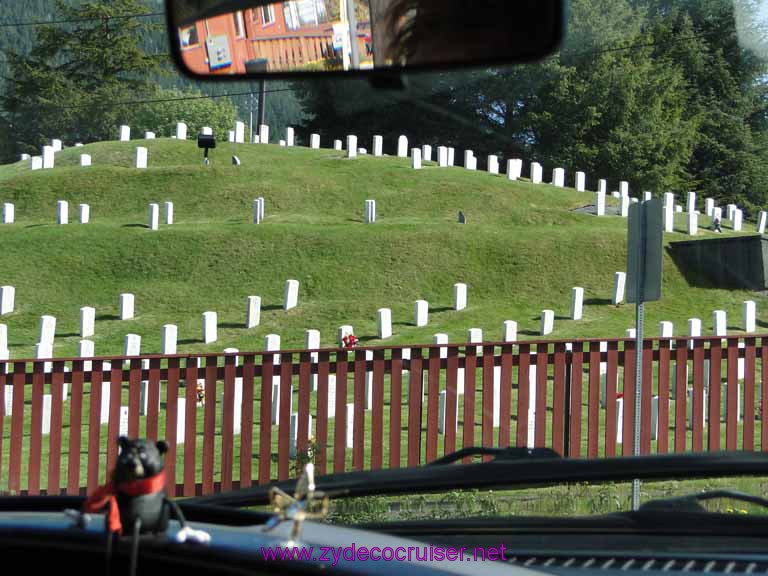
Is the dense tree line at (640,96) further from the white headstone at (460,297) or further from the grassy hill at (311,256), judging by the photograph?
the white headstone at (460,297)

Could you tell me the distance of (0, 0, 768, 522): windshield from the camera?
106 inches

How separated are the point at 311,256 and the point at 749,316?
9.07 meters

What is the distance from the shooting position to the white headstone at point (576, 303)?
17359mm

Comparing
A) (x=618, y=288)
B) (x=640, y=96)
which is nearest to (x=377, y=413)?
(x=640, y=96)

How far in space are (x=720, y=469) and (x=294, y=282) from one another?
16.0 metres

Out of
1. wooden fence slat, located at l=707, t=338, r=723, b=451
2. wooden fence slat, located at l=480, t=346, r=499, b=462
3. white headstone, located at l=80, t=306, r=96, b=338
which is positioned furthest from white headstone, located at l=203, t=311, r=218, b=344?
wooden fence slat, located at l=707, t=338, r=723, b=451

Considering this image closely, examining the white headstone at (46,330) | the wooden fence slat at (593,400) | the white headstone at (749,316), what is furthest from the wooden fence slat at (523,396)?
the white headstone at (46,330)

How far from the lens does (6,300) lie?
1791cm

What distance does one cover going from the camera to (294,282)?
18.0 m

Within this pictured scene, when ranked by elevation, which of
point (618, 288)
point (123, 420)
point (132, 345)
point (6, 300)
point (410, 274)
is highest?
point (410, 274)

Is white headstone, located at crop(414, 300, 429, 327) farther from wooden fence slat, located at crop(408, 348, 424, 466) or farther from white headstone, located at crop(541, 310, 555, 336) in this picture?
wooden fence slat, located at crop(408, 348, 424, 466)

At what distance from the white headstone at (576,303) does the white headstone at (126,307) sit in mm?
8110

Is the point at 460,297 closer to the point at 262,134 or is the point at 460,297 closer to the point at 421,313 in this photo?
the point at 421,313

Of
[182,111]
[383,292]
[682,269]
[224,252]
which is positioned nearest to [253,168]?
[224,252]
